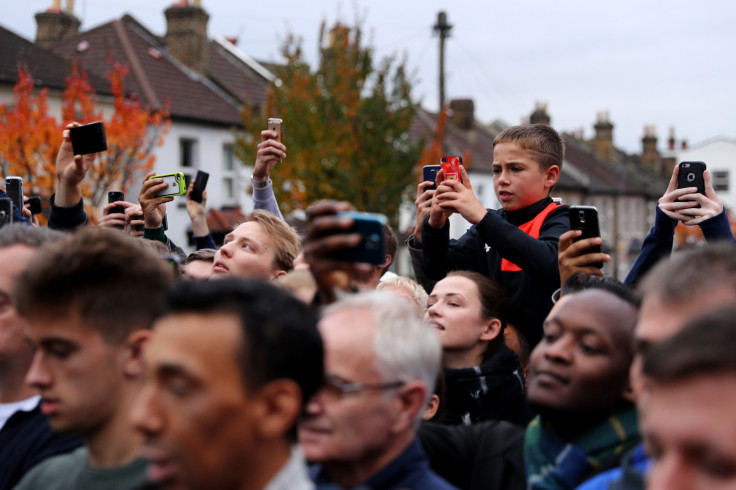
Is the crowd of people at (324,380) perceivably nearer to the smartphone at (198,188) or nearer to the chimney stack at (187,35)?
the smartphone at (198,188)

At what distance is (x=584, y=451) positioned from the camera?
2.61 metres

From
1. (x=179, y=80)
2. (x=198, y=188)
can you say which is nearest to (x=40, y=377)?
(x=198, y=188)

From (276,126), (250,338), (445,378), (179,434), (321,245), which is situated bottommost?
(445,378)

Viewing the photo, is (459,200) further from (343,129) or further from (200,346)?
(343,129)

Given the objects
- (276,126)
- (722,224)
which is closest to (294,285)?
(722,224)

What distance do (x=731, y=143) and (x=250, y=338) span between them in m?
69.2

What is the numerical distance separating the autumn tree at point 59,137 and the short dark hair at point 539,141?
15.8m

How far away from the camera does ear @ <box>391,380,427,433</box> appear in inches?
103

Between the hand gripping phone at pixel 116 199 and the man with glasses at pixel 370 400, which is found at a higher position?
the hand gripping phone at pixel 116 199

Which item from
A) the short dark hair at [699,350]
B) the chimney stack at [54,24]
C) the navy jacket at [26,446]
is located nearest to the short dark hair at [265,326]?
the short dark hair at [699,350]

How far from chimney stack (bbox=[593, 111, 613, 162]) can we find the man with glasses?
189 feet

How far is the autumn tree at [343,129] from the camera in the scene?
2373 cm

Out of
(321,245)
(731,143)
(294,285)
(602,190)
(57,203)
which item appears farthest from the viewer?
(731,143)

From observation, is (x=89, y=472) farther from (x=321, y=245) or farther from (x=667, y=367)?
(x=667, y=367)
